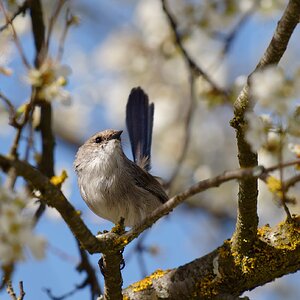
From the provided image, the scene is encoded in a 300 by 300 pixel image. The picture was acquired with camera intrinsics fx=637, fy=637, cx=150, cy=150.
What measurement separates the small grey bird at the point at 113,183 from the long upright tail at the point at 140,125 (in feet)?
2.11

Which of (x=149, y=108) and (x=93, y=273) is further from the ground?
(x=149, y=108)

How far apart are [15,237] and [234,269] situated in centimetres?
161

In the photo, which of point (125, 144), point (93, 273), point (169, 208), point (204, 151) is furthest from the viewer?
point (204, 151)

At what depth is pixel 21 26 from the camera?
5.37m

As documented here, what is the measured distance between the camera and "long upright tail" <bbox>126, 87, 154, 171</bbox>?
210 inches

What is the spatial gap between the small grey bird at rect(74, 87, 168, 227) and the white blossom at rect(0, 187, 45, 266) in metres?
2.40

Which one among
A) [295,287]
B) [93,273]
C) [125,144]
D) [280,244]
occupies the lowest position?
[280,244]

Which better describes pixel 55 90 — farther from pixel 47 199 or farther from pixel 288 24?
pixel 288 24

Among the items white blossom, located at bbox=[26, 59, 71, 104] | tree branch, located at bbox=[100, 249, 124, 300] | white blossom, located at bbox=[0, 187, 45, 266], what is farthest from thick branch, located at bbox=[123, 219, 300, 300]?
white blossom, located at bbox=[0, 187, 45, 266]

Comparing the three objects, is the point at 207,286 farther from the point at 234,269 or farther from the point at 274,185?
the point at 274,185

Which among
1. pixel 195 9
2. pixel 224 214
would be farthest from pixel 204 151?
pixel 195 9

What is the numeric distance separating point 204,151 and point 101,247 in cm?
402

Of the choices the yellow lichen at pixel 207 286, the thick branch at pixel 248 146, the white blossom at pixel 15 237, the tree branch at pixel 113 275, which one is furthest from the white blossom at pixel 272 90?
the yellow lichen at pixel 207 286

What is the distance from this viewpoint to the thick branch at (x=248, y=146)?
7.75ft
